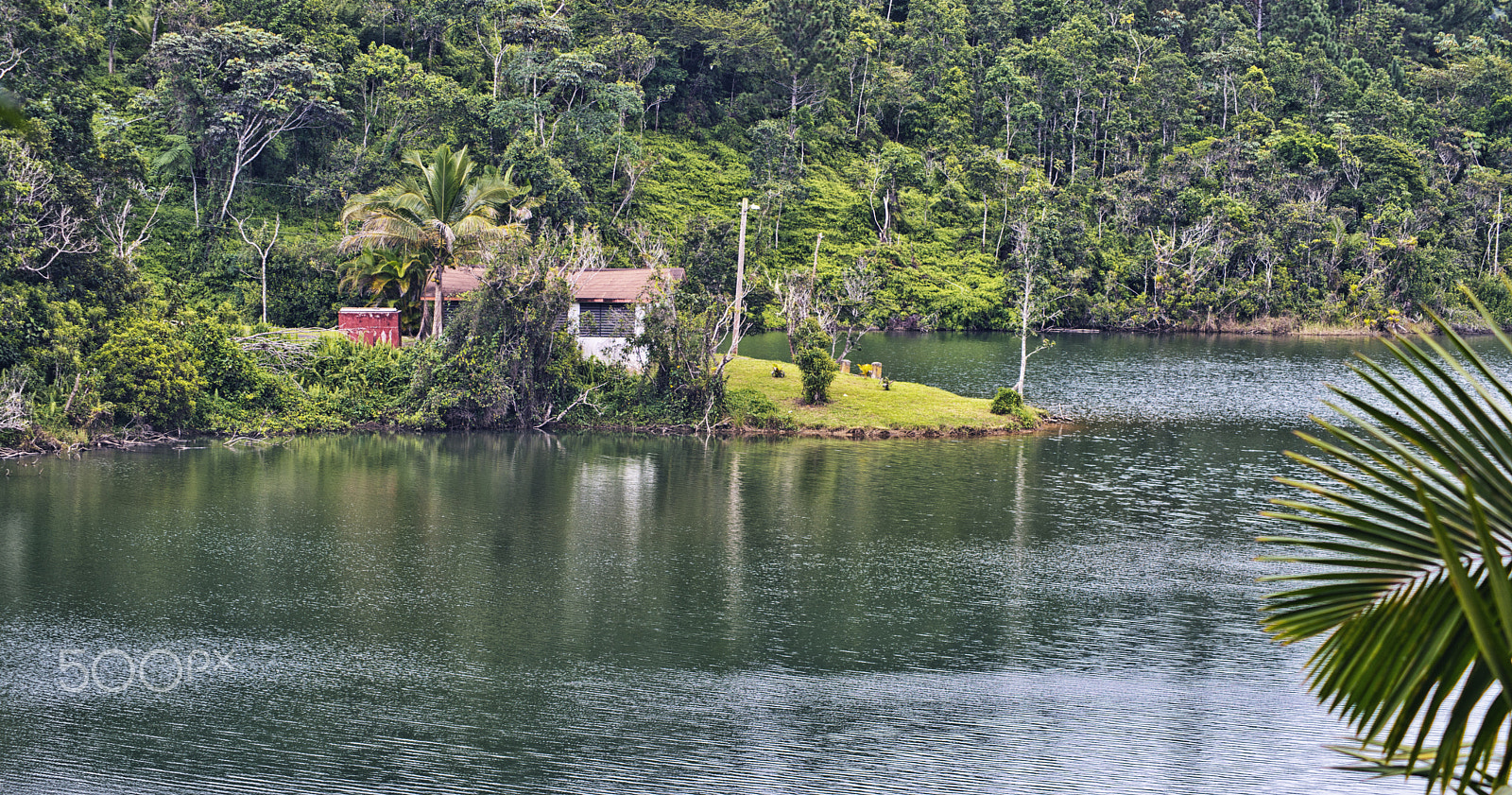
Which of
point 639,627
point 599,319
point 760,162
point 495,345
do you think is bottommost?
point 639,627

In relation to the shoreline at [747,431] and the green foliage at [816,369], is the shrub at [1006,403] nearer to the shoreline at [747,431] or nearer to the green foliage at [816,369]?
the shoreline at [747,431]

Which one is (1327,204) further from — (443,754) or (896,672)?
(443,754)

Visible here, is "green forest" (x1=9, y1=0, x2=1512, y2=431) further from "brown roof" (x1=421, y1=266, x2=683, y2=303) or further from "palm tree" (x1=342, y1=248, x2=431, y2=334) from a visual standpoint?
"brown roof" (x1=421, y1=266, x2=683, y2=303)

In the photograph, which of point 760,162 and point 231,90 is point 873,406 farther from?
point 760,162

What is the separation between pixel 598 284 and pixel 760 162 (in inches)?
1736

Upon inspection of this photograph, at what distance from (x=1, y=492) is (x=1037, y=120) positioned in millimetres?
82347

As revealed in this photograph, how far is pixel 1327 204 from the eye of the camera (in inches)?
3558

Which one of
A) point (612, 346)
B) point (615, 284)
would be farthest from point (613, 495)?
point (615, 284)

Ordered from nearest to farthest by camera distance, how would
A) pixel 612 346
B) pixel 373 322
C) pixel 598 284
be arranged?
pixel 612 346, pixel 598 284, pixel 373 322

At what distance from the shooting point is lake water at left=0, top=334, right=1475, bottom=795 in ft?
49.8

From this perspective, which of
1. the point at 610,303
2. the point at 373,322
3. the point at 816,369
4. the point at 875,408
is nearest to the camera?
the point at 816,369

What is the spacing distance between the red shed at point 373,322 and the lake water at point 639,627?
417 inches

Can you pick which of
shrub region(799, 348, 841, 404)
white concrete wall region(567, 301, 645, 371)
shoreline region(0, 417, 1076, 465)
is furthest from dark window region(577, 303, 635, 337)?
shrub region(799, 348, 841, 404)
